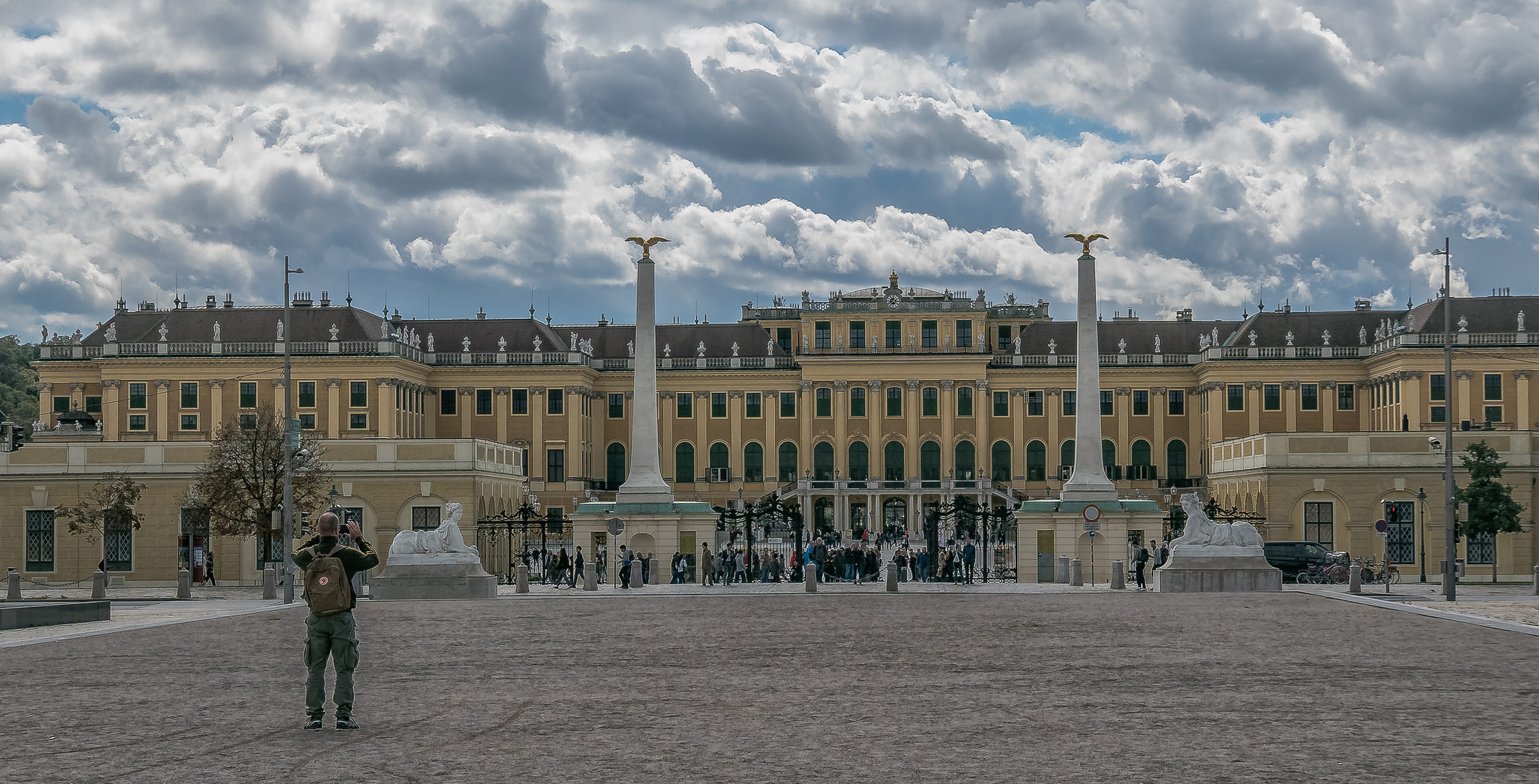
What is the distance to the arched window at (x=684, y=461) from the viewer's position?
10812 centimetres

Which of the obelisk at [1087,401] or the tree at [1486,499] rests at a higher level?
the obelisk at [1087,401]

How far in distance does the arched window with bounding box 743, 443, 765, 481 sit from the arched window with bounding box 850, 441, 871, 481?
5.82 metres

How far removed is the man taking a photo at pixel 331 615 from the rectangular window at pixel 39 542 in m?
45.0

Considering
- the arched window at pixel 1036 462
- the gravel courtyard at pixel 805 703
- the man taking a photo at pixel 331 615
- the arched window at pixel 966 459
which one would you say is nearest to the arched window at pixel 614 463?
the arched window at pixel 966 459

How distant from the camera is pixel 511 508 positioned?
68.1 m

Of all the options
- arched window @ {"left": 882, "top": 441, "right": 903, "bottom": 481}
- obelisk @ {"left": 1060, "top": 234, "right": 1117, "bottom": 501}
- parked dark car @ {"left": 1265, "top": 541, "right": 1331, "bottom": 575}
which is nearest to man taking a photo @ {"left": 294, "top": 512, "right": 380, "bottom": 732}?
obelisk @ {"left": 1060, "top": 234, "right": 1117, "bottom": 501}

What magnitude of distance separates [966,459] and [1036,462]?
15.1 ft

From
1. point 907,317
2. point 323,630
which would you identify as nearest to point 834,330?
point 907,317

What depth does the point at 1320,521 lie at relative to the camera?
58.3 metres

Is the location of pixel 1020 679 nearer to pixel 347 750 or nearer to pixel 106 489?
pixel 347 750

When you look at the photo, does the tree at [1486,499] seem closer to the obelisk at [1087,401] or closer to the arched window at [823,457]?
the obelisk at [1087,401]

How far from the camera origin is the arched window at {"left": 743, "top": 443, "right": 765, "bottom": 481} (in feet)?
354

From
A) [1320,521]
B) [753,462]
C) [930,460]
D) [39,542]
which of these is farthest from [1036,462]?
[39,542]

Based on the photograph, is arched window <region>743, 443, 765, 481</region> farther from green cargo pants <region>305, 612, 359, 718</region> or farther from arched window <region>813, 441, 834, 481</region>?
green cargo pants <region>305, 612, 359, 718</region>
